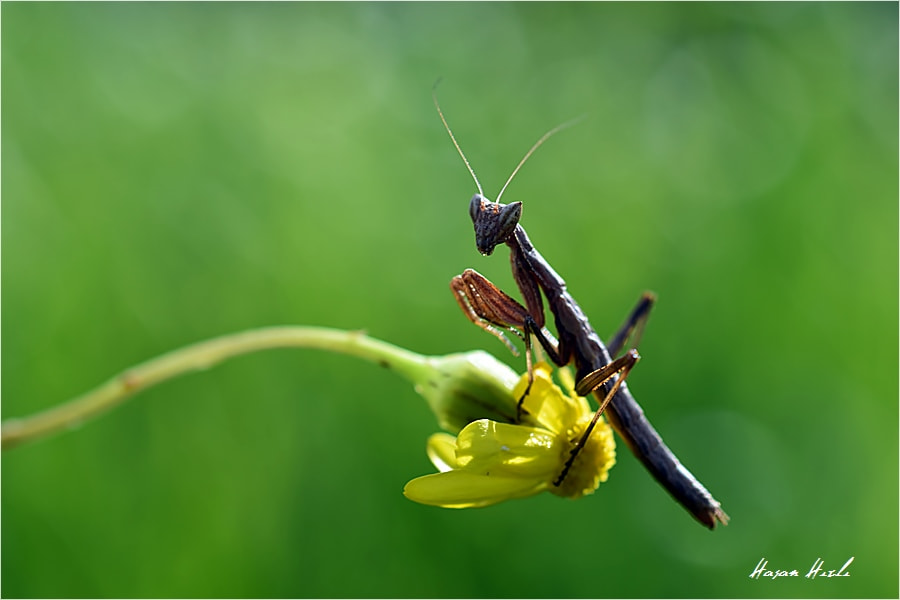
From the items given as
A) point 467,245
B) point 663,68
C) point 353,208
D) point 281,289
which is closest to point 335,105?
point 353,208

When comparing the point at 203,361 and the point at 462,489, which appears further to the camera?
the point at 203,361

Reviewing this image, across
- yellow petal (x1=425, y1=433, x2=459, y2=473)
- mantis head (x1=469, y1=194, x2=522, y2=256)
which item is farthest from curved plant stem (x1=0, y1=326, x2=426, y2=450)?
mantis head (x1=469, y1=194, x2=522, y2=256)

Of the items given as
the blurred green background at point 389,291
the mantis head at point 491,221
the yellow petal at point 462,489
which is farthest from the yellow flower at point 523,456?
the blurred green background at point 389,291

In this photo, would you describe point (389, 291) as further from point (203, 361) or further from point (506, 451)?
point (506, 451)

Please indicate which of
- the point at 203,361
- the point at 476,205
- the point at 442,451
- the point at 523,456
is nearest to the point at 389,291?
the point at 476,205

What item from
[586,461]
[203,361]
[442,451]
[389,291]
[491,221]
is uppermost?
[389,291]

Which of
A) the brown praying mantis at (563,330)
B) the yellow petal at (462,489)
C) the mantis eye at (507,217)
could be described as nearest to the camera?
the yellow petal at (462,489)

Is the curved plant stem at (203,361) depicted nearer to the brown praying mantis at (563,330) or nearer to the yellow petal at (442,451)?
the yellow petal at (442,451)

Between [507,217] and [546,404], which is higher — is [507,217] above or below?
above
